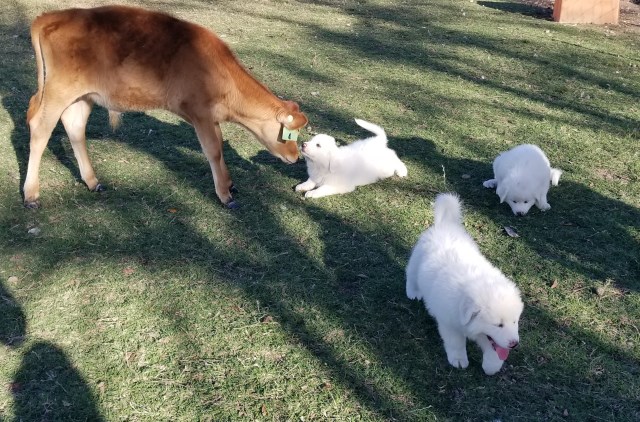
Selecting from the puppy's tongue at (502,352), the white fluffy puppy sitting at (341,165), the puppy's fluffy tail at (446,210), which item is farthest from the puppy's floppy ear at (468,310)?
the white fluffy puppy sitting at (341,165)

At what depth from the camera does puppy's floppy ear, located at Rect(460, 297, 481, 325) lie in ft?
10.6

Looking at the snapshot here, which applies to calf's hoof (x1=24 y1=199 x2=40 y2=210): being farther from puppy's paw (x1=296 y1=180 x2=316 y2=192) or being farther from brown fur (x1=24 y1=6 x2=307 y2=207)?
puppy's paw (x1=296 y1=180 x2=316 y2=192)

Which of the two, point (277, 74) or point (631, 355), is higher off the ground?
point (277, 74)

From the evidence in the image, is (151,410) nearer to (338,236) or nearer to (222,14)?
(338,236)

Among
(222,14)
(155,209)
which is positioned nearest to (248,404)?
(155,209)

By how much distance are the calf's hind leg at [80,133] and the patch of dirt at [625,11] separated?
36.5ft

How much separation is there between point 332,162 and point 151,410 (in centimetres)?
278

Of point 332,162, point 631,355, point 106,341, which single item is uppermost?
point 332,162

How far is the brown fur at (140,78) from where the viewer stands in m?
4.85

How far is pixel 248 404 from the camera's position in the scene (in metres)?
3.30

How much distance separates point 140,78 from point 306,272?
2174 mm

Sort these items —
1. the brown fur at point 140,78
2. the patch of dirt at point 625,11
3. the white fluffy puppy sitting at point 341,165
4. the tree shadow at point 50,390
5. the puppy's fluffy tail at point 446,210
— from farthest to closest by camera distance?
the patch of dirt at point 625,11, the white fluffy puppy sitting at point 341,165, the brown fur at point 140,78, the puppy's fluffy tail at point 446,210, the tree shadow at point 50,390

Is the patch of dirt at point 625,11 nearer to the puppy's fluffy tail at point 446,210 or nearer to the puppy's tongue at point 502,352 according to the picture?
the puppy's fluffy tail at point 446,210

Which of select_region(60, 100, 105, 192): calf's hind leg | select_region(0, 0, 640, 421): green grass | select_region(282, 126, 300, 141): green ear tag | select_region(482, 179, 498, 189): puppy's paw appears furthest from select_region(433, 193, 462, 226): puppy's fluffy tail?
select_region(60, 100, 105, 192): calf's hind leg
